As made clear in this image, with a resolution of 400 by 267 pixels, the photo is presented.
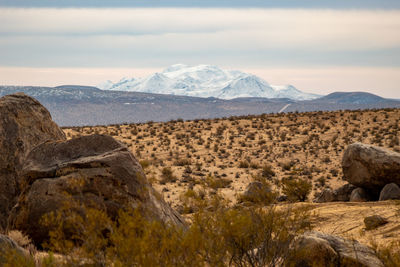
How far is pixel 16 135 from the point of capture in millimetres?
10969

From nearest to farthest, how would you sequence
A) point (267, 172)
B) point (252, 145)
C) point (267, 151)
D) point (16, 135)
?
point (16, 135), point (267, 172), point (267, 151), point (252, 145)

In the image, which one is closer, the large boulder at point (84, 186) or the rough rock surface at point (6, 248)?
the rough rock surface at point (6, 248)

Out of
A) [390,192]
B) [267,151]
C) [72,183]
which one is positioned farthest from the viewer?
[267,151]

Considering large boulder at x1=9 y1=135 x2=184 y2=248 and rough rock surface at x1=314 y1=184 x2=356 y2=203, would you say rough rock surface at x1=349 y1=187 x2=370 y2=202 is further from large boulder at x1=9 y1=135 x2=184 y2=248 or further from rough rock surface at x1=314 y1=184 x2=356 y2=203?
large boulder at x1=9 y1=135 x2=184 y2=248

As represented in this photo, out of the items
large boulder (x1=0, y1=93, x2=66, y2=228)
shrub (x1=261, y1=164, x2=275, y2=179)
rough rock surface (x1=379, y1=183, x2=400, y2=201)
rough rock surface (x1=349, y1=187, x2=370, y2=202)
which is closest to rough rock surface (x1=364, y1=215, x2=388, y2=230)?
rough rock surface (x1=379, y1=183, x2=400, y2=201)

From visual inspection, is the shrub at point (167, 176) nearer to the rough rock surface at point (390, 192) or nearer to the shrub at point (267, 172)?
the shrub at point (267, 172)

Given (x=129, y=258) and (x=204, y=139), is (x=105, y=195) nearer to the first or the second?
(x=129, y=258)

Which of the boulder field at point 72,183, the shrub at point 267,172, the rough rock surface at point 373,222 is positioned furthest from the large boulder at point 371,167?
the boulder field at point 72,183

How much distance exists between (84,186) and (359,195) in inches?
425

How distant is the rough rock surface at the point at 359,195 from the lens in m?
16.0

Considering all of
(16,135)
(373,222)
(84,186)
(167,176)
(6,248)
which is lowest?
(167,176)

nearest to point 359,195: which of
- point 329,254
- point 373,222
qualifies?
point 373,222

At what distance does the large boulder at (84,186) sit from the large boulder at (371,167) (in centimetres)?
890

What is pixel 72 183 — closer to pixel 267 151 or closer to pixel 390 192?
pixel 390 192
